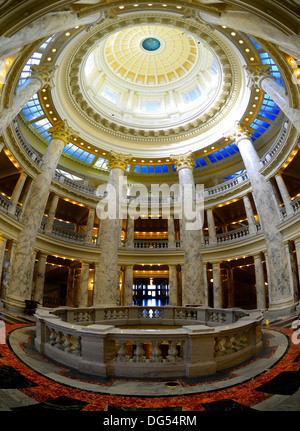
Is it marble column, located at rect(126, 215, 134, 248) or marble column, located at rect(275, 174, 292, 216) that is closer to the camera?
marble column, located at rect(275, 174, 292, 216)

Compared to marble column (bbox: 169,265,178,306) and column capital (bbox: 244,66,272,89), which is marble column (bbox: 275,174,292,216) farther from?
marble column (bbox: 169,265,178,306)

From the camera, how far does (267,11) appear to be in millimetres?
6531

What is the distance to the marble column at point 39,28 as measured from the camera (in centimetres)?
661

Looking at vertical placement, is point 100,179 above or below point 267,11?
above

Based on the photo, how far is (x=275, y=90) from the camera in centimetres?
1230

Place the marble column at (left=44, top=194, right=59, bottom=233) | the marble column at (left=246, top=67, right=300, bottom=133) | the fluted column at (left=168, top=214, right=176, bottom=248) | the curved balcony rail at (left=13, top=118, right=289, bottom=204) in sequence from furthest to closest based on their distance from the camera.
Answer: the fluted column at (left=168, top=214, right=176, bottom=248), the marble column at (left=44, top=194, right=59, bottom=233), the curved balcony rail at (left=13, top=118, right=289, bottom=204), the marble column at (left=246, top=67, right=300, bottom=133)

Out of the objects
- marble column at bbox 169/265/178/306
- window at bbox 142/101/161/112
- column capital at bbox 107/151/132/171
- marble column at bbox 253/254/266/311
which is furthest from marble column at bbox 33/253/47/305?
window at bbox 142/101/161/112

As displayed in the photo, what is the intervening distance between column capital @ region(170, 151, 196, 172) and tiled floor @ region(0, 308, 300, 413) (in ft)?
55.6

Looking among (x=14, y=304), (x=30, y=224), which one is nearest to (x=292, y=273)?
(x=14, y=304)

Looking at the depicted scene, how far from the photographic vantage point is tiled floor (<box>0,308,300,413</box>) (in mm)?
2945

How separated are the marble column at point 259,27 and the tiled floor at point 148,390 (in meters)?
7.53
